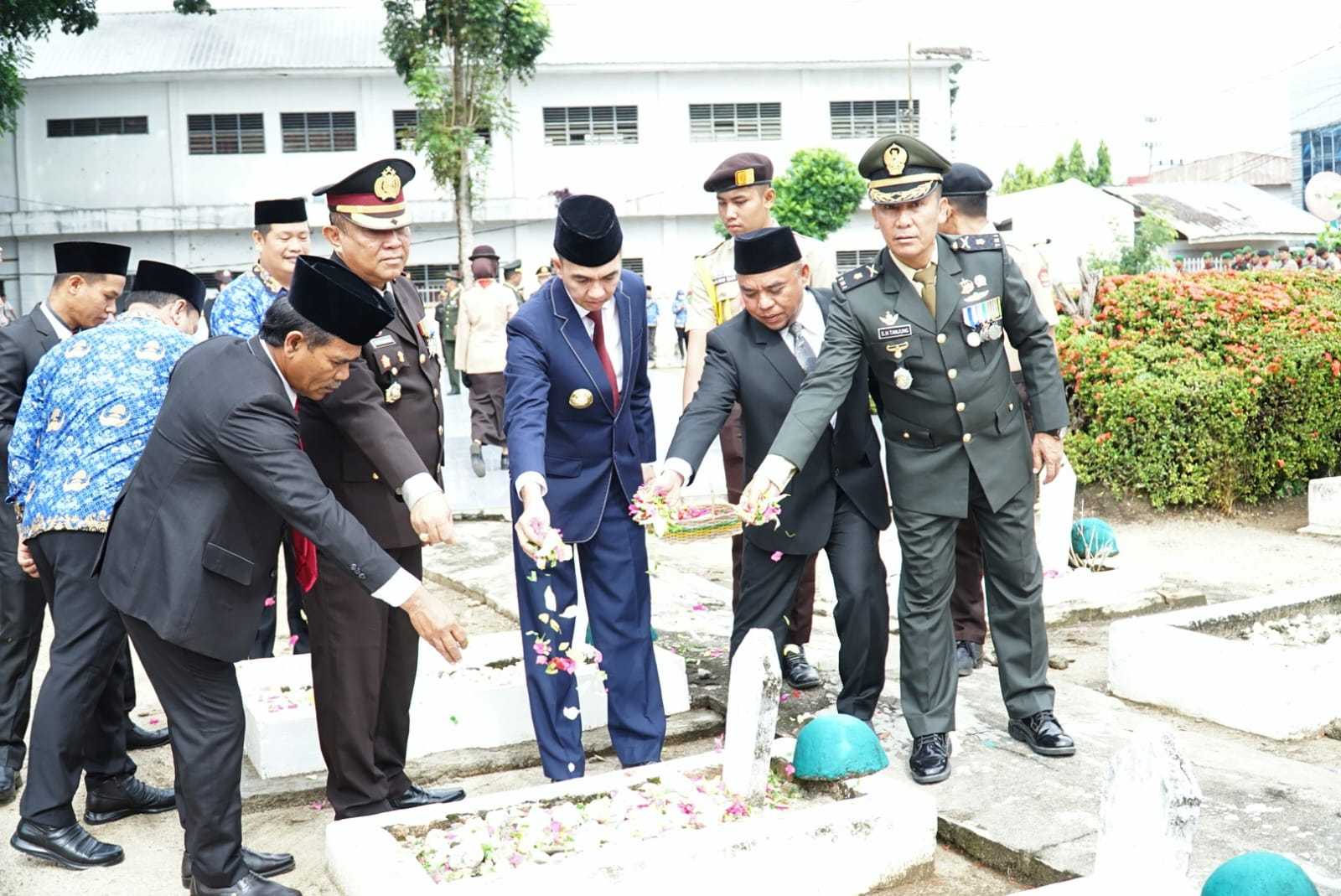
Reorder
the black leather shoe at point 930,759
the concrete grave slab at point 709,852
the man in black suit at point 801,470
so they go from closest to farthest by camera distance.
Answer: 1. the concrete grave slab at point 709,852
2. the black leather shoe at point 930,759
3. the man in black suit at point 801,470

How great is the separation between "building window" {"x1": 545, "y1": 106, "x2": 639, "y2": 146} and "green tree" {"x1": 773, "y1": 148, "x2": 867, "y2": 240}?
4.42m

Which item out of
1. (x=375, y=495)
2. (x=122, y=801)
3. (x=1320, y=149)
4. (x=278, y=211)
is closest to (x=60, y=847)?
(x=122, y=801)

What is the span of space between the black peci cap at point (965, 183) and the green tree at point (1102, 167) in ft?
163

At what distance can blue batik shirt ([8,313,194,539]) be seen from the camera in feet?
14.2

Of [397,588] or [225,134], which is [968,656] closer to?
[397,588]

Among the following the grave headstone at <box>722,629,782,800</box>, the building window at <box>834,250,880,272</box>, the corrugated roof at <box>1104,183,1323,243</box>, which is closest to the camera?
the grave headstone at <box>722,629,782,800</box>

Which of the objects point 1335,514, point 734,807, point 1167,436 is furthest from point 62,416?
point 1335,514

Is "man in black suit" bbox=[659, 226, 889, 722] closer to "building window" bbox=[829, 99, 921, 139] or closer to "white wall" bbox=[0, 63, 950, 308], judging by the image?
"white wall" bbox=[0, 63, 950, 308]

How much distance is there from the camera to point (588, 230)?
4230mm

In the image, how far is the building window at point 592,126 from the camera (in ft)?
105

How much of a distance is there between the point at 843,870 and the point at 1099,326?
7.39 meters

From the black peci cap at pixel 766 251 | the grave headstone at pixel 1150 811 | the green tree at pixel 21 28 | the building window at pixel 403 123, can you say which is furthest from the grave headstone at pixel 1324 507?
the green tree at pixel 21 28

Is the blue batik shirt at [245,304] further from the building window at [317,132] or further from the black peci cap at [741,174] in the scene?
the building window at [317,132]

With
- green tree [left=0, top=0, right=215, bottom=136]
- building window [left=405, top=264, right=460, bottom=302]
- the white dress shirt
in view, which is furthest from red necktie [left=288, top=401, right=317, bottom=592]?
building window [left=405, top=264, right=460, bottom=302]
